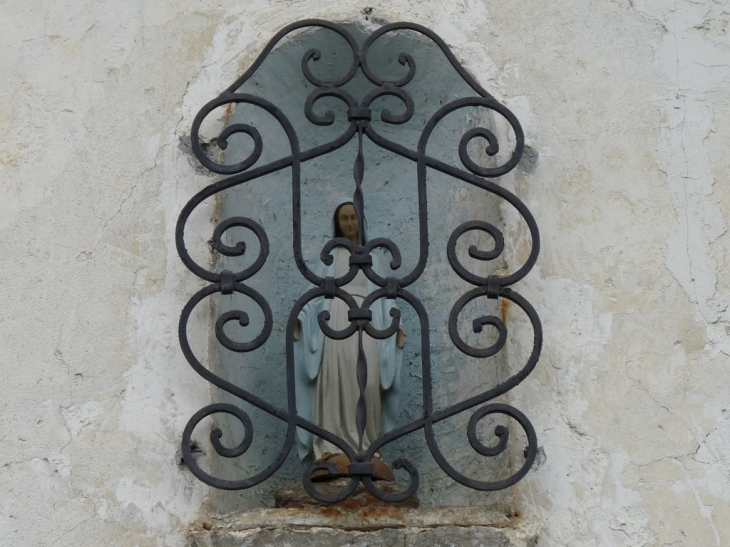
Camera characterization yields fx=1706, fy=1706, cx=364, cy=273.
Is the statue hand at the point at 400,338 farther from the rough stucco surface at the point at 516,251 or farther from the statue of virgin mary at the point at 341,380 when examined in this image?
the rough stucco surface at the point at 516,251

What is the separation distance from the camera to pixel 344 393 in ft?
12.1

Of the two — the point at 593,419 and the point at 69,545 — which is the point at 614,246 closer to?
the point at 593,419

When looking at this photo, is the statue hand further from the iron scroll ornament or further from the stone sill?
the stone sill

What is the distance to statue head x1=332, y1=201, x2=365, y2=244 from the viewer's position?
386 centimetres

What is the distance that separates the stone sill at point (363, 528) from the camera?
3285mm

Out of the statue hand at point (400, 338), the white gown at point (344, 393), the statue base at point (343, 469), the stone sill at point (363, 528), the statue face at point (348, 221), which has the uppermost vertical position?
the statue face at point (348, 221)

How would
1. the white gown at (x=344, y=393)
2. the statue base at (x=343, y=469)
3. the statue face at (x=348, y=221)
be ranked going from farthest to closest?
the statue face at (x=348, y=221), the white gown at (x=344, y=393), the statue base at (x=343, y=469)

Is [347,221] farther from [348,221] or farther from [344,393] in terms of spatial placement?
[344,393]

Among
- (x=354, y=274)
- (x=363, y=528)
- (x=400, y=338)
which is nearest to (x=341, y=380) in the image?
(x=400, y=338)

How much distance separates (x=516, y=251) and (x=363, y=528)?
2.24ft

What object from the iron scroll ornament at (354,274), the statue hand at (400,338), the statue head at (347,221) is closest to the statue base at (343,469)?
the iron scroll ornament at (354,274)

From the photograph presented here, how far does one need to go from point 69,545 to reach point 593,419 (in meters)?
1.07

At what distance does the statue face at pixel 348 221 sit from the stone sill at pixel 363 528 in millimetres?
746

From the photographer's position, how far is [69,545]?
3.33 metres
